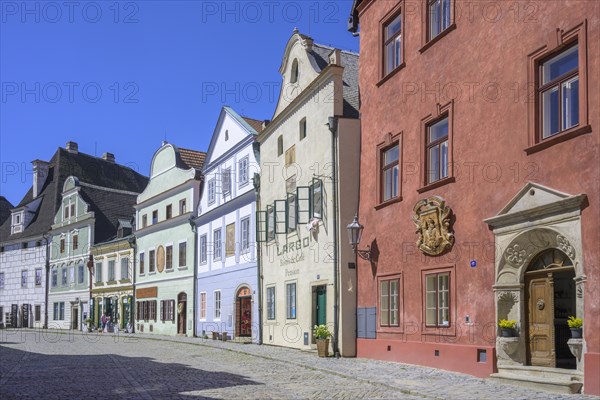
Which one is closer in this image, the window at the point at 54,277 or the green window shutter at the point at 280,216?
the green window shutter at the point at 280,216

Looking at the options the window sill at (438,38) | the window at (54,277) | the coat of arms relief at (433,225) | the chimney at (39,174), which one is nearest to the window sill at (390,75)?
the window sill at (438,38)

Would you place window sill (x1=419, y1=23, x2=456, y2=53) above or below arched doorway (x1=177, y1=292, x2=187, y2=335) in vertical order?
above

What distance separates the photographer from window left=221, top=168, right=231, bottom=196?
34.9 meters

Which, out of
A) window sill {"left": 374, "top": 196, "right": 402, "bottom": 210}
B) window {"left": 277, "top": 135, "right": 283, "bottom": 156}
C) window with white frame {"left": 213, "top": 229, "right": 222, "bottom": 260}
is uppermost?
window {"left": 277, "top": 135, "right": 283, "bottom": 156}

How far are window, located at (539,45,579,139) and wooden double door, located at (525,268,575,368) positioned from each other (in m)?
2.61

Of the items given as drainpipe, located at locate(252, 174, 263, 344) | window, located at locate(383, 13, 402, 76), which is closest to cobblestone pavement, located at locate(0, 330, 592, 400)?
drainpipe, located at locate(252, 174, 263, 344)

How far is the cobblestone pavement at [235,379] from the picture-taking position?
42.5 feet

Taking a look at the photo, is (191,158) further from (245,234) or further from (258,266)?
(258,266)

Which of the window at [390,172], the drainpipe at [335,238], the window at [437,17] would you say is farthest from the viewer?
the drainpipe at [335,238]

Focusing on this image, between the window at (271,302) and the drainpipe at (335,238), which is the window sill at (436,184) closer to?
the drainpipe at (335,238)

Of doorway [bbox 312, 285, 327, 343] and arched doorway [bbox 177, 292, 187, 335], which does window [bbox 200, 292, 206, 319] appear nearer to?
arched doorway [bbox 177, 292, 187, 335]

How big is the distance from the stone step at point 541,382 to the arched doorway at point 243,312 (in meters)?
18.3

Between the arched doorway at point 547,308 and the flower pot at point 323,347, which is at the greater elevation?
the arched doorway at point 547,308

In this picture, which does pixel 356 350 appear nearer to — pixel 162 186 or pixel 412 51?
pixel 412 51
